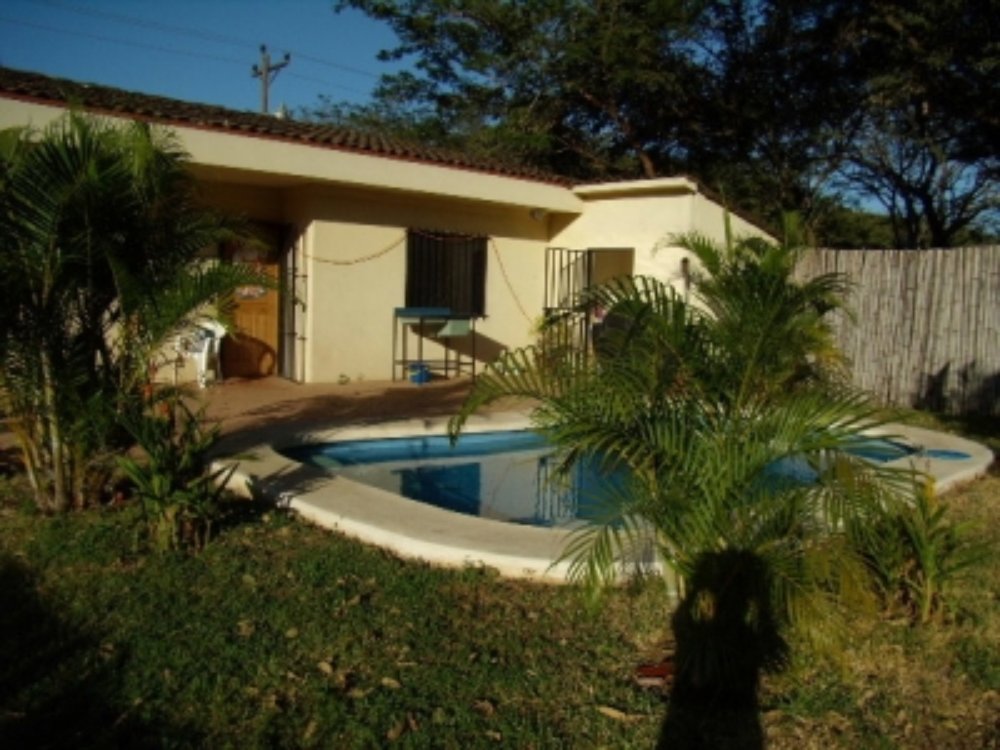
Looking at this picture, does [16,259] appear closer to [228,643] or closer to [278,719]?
[228,643]

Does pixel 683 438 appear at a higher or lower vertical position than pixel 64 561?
higher

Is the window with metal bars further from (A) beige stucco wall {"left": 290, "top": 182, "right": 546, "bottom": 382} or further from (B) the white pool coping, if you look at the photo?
(B) the white pool coping

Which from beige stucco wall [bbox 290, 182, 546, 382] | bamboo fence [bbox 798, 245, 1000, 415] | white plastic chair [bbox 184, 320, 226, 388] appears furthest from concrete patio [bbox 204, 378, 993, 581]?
bamboo fence [bbox 798, 245, 1000, 415]

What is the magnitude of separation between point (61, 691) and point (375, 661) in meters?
1.28

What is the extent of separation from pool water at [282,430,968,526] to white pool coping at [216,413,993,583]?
59 centimetres

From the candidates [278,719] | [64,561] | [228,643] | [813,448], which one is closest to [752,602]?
[813,448]

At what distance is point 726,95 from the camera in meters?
19.3

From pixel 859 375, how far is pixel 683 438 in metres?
10.3

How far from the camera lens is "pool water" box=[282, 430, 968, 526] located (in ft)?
23.1

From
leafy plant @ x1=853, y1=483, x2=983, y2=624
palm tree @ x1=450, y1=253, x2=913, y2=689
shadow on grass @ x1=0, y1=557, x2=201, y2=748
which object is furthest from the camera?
leafy plant @ x1=853, y1=483, x2=983, y2=624

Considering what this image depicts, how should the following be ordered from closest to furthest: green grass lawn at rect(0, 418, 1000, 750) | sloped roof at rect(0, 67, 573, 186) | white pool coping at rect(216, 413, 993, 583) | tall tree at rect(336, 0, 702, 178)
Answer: green grass lawn at rect(0, 418, 1000, 750), white pool coping at rect(216, 413, 993, 583), sloped roof at rect(0, 67, 573, 186), tall tree at rect(336, 0, 702, 178)

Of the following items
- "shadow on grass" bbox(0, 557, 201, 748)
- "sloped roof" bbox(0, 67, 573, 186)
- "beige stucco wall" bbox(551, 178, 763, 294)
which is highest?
"sloped roof" bbox(0, 67, 573, 186)

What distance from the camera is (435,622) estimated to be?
4156 millimetres

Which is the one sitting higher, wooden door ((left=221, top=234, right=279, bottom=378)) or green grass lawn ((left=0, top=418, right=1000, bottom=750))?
wooden door ((left=221, top=234, right=279, bottom=378))
